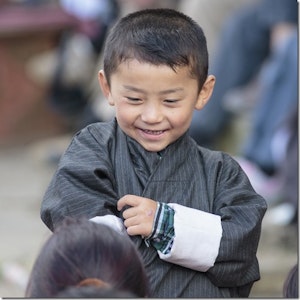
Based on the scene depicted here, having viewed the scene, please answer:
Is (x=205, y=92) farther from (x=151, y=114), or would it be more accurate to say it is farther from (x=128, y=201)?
(x=128, y=201)

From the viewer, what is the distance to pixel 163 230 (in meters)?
2.60

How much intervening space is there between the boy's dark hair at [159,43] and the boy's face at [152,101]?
0.02 m

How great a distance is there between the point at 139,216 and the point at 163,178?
6.2 inches

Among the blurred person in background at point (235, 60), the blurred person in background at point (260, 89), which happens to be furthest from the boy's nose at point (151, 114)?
the blurred person in background at point (235, 60)

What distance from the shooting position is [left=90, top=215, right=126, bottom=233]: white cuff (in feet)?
8.45

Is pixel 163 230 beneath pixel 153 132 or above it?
beneath

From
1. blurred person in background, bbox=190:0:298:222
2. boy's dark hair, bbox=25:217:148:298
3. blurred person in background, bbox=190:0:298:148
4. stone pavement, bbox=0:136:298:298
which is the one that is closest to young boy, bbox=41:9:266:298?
boy's dark hair, bbox=25:217:148:298

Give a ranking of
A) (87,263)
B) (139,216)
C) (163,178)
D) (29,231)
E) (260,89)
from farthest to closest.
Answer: (260,89) < (29,231) < (163,178) < (139,216) < (87,263)

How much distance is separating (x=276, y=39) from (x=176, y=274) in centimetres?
472

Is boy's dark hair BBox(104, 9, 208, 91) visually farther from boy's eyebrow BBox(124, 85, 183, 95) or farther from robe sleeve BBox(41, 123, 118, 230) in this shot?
robe sleeve BBox(41, 123, 118, 230)

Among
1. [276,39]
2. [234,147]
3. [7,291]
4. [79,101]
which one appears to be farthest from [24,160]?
[7,291]

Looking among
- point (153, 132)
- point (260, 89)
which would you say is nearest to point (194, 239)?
point (153, 132)

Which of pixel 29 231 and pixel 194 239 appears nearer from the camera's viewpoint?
pixel 194 239

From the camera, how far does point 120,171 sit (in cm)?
270
